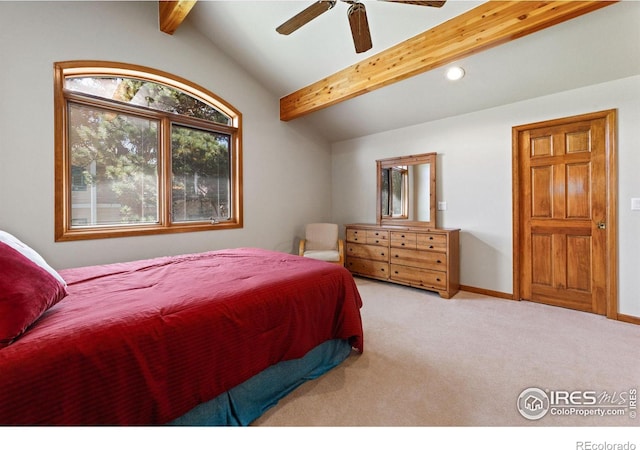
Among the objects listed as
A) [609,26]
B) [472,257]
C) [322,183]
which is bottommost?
[472,257]

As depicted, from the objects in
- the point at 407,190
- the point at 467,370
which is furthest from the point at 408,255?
the point at 467,370

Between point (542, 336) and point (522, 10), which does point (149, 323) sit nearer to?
point (542, 336)

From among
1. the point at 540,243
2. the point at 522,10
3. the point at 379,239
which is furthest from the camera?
the point at 379,239

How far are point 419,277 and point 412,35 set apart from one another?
2.78 metres

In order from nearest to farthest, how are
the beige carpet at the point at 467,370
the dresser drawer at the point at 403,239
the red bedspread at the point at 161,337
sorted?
the red bedspread at the point at 161,337, the beige carpet at the point at 467,370, the dresser drawer at the point at 403,239

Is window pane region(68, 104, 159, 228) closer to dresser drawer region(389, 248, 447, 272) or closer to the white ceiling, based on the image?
the white ceiling

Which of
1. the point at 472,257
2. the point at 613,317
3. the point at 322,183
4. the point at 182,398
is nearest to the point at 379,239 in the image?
the point at 472,257

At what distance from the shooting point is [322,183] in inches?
202

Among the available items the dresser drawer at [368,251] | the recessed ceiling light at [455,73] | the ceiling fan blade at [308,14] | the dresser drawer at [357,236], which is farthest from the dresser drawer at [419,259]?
the ceiling fan blade at [308,14]

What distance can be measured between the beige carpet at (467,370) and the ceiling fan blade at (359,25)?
2.45 meters

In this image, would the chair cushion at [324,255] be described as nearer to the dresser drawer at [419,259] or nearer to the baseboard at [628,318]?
the dresser drawer at [419,259]

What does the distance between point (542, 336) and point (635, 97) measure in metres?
2.46

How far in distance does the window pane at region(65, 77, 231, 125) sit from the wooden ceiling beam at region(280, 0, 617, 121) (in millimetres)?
1519

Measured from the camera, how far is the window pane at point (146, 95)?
2.81 meters
